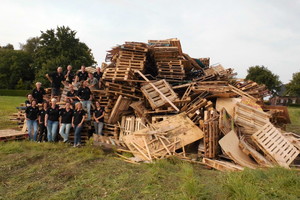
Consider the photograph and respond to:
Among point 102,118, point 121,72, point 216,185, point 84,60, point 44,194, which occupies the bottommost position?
point 44,194

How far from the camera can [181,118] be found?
24.1ft

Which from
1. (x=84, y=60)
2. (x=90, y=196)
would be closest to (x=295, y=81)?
(x=84, y=60)

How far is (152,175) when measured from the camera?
15.0 ft

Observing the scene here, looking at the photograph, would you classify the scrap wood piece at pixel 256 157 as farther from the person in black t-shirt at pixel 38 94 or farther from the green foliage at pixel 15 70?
the green foliage at pixel 15 70

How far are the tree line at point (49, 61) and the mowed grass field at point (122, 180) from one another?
2638 cm

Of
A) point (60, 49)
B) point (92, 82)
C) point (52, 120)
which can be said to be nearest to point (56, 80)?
point (92, 82)

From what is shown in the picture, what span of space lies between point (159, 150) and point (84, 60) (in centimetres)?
2964

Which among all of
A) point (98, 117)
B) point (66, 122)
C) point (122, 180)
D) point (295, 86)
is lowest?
point (122, 180)

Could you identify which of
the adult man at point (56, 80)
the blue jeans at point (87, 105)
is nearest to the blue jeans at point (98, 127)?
the blue jeans at point (87, 105)

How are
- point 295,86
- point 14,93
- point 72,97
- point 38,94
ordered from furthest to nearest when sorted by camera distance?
1. point 295,86
2. point 14,93
3. point 38,94
4. point 72,97

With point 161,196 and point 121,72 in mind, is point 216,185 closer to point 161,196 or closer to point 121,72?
point 161,196

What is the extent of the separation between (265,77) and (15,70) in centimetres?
4861

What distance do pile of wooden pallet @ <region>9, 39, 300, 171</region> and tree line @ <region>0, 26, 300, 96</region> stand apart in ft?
75.8

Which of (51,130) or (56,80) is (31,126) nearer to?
(51,130)
